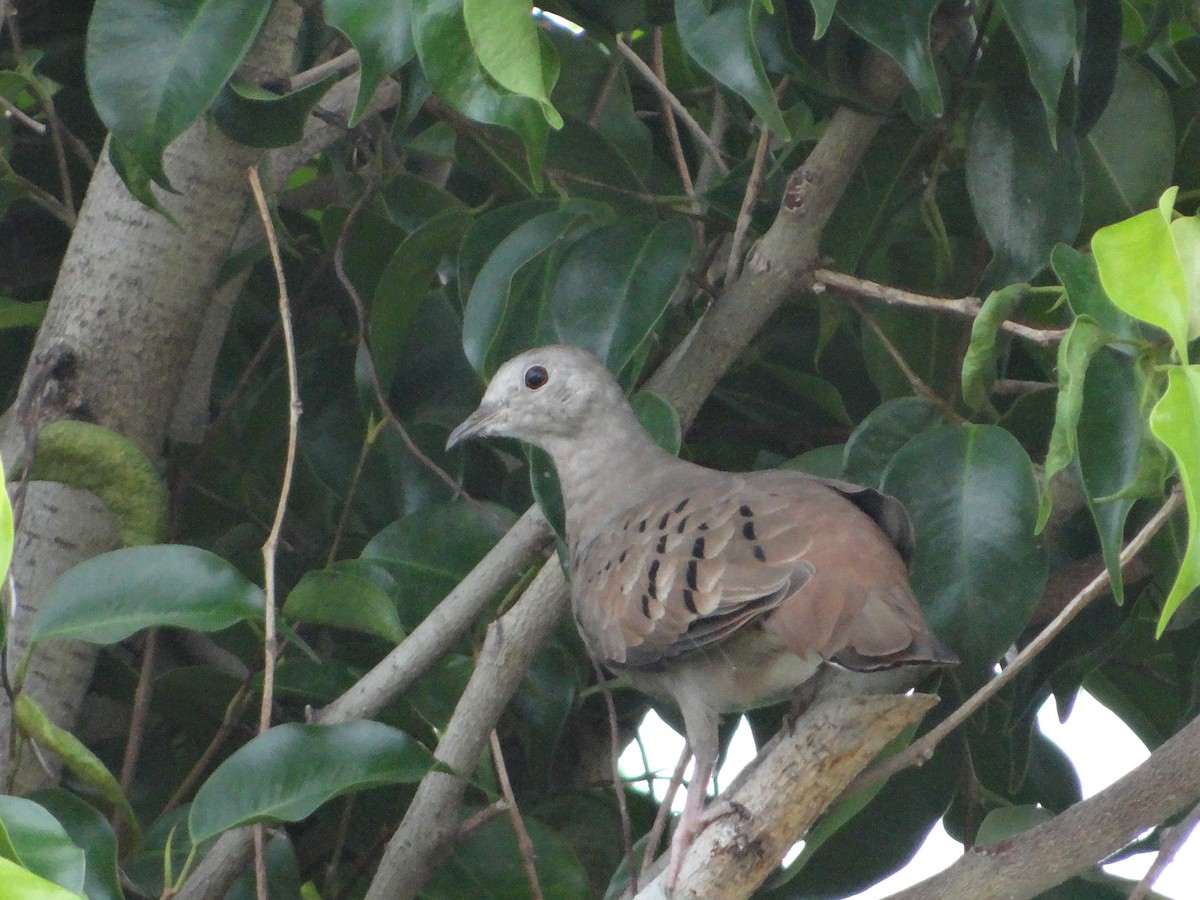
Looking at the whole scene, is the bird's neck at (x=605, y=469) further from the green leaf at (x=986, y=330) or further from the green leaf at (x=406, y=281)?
the green leaf at (x=986, y=330)

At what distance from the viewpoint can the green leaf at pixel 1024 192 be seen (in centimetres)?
150

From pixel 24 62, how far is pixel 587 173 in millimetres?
663

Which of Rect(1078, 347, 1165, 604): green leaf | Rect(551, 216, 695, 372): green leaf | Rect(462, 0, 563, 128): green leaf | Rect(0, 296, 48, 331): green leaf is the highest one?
Rect(462, 0, 563, 128): green leaf

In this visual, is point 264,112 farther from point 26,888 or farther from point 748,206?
point 26,888

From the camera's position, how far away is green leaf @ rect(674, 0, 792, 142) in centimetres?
124

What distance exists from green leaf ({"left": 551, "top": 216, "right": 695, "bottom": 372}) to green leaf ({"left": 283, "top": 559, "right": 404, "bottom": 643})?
331 mm

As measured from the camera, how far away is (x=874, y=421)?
1.55 meters

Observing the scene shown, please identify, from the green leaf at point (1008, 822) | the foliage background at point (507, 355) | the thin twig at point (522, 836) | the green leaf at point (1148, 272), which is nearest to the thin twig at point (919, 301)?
the foliage background at point (507, 355)

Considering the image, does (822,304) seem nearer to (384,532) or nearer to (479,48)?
(384,532)

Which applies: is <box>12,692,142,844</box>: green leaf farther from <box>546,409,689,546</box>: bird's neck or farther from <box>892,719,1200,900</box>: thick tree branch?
<box>892,719,1200,900</box>: thick tree branch

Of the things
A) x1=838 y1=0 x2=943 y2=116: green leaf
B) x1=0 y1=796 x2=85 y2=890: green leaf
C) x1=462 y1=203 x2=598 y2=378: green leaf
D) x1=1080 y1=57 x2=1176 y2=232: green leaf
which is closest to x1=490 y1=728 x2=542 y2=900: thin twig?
x1=462 y1=203 x2=598 y2=378: green leaf

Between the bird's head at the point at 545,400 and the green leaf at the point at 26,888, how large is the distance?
1.03 metres

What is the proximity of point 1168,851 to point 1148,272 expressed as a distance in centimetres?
67

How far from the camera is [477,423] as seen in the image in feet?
5.97
